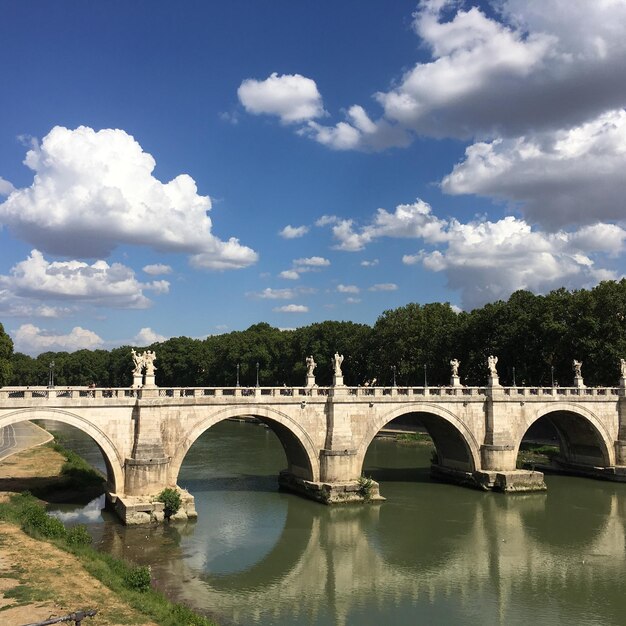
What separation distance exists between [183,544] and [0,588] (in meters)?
10.0

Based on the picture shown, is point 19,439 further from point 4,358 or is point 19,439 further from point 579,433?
point 579,433

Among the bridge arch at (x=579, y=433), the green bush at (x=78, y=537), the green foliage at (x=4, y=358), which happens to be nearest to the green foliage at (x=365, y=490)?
the bridge arch at (x=579, y=433)

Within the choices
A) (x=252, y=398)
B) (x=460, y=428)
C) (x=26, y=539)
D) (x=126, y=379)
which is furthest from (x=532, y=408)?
(x=126, y=379)

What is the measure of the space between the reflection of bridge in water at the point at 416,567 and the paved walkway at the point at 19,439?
84.8 feet

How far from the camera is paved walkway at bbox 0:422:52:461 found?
49616 mm

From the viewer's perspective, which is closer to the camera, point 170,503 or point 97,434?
point 170,503

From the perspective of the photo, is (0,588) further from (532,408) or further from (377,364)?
(377,364)

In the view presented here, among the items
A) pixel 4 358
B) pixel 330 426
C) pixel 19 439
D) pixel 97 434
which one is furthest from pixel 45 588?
pixel 19 439

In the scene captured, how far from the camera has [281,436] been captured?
40.2m

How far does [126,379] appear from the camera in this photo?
143125 millimetres

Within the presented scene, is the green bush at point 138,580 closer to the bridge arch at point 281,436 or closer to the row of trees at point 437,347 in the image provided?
the bridge arch at point 281,436

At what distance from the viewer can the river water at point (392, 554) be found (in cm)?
2233

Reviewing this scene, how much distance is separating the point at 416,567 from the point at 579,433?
26.8 meters

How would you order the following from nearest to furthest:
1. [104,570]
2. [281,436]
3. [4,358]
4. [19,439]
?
[104,570] < [281,436] < [4,358] < [19,439]
